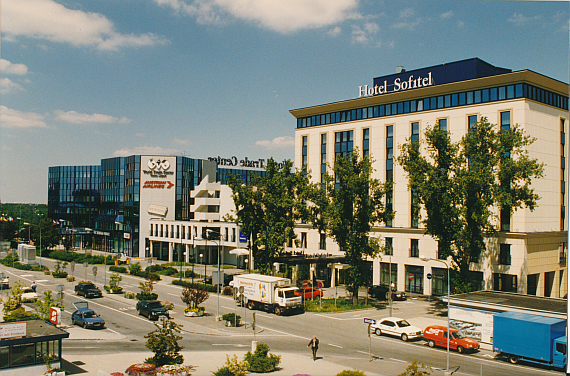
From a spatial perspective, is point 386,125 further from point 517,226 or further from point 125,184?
point 125,184

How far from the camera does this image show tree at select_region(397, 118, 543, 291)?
4197 cm

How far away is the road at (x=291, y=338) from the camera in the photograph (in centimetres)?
2850

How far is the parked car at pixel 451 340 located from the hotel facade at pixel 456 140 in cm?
1701

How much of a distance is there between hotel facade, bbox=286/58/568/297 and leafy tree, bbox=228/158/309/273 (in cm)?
387

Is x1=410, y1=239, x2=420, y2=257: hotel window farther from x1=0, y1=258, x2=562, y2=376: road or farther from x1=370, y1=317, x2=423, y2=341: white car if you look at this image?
x1=370, y1=317, x2=423, y2=341: white car

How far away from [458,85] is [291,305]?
112 ft

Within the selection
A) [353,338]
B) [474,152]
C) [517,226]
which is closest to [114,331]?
[353,338]

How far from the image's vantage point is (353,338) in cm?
3450

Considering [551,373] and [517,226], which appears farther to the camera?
[517,226]

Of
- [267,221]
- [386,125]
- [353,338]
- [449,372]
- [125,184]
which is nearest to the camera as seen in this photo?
[449,372]

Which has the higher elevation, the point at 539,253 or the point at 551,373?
the point at 539,253

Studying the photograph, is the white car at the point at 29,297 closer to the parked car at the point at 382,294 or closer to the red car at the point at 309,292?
the red car at the point at 309,292

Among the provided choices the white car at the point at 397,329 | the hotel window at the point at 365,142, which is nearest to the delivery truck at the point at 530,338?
the white car at the point at 397,329

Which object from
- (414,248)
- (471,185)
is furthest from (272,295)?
(414,248)
